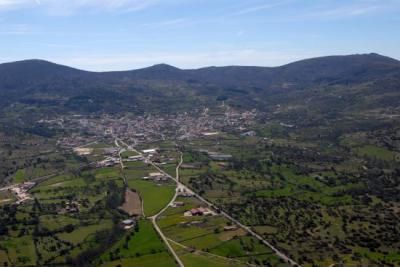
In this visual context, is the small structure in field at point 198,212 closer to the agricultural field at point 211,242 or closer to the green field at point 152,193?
the agricultural field at point 211,242

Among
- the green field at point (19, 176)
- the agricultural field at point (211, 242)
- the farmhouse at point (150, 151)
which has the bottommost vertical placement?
Answer: the agricultural field at point (211, 242)

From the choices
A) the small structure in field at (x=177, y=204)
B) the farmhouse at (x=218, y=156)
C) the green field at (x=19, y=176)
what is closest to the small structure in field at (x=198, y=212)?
the small structure in field at (x=177, y=204)

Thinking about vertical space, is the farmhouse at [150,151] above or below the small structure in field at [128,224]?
above

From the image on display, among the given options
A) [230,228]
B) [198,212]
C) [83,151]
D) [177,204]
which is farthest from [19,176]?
[230,228]

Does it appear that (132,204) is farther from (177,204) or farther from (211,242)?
(211,242)

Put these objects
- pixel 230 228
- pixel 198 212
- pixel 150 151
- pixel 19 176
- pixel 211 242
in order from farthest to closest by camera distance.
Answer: pixel 150 151
pixel 19 176
pixel 198 212
pixel 230 228
pixel 211 242

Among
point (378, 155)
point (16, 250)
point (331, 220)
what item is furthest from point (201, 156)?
point (16, 250)

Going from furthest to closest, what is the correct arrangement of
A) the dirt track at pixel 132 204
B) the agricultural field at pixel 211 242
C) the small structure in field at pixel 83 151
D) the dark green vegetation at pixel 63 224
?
the small structure in field at pixel 83 151
the dirt track at pixel 132 204
the dark green vegetation at pixel 63 224
the agricultural field at pixel 211 242

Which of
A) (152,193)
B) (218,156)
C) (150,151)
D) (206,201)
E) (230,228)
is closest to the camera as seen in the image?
(230,228)

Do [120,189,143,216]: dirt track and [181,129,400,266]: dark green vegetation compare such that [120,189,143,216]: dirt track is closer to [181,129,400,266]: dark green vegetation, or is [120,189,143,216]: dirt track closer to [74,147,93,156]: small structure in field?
[181,129,400,266]: dark green vegetation

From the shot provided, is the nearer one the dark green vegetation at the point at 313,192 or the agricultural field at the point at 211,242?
the agricultural field at the point at 211,242

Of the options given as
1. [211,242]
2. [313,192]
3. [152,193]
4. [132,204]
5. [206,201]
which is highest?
[152,193]

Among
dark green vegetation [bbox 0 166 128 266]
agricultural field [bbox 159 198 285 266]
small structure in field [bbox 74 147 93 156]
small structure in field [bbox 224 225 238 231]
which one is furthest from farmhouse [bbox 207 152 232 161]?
small structure in field [bbox 224 225 238 231]
